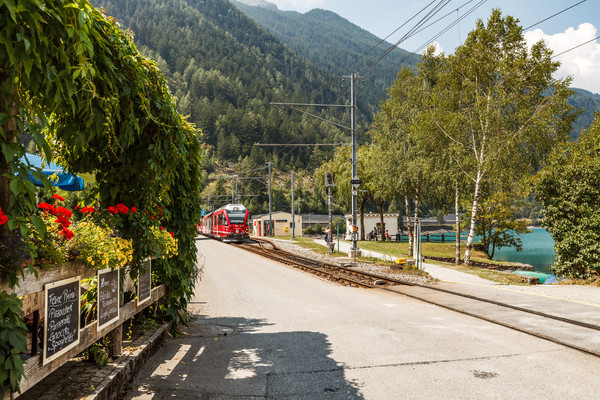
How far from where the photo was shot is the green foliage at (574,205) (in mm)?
16891

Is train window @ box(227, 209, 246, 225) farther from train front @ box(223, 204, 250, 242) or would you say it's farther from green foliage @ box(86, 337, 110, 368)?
green foliage @ box(86, 337, 110, 368)

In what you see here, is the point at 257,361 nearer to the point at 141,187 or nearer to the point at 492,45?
the point at 141,187

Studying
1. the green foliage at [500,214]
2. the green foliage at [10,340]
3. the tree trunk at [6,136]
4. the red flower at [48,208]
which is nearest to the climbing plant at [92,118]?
the tree trunk at [6,136]

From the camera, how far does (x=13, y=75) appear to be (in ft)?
8.34

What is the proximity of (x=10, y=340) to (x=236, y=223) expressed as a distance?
38.1 metres

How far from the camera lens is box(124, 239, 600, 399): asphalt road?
4.86 m

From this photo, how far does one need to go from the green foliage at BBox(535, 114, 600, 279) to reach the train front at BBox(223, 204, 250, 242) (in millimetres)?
26842

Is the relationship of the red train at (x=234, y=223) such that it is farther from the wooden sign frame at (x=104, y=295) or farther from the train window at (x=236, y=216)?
the wooden sign frame at (x=104, y=295)

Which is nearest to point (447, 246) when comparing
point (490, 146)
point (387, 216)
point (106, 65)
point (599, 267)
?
point (387, 216)

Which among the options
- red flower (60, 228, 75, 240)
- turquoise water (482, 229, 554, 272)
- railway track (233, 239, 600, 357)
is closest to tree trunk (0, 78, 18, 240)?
red flower (60, 228, 75, 240)

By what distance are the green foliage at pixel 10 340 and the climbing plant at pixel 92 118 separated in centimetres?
15

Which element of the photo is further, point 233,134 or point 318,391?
point 233,134

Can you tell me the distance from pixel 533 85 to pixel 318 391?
24023mm

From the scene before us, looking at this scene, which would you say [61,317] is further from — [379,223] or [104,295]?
[379,223]
